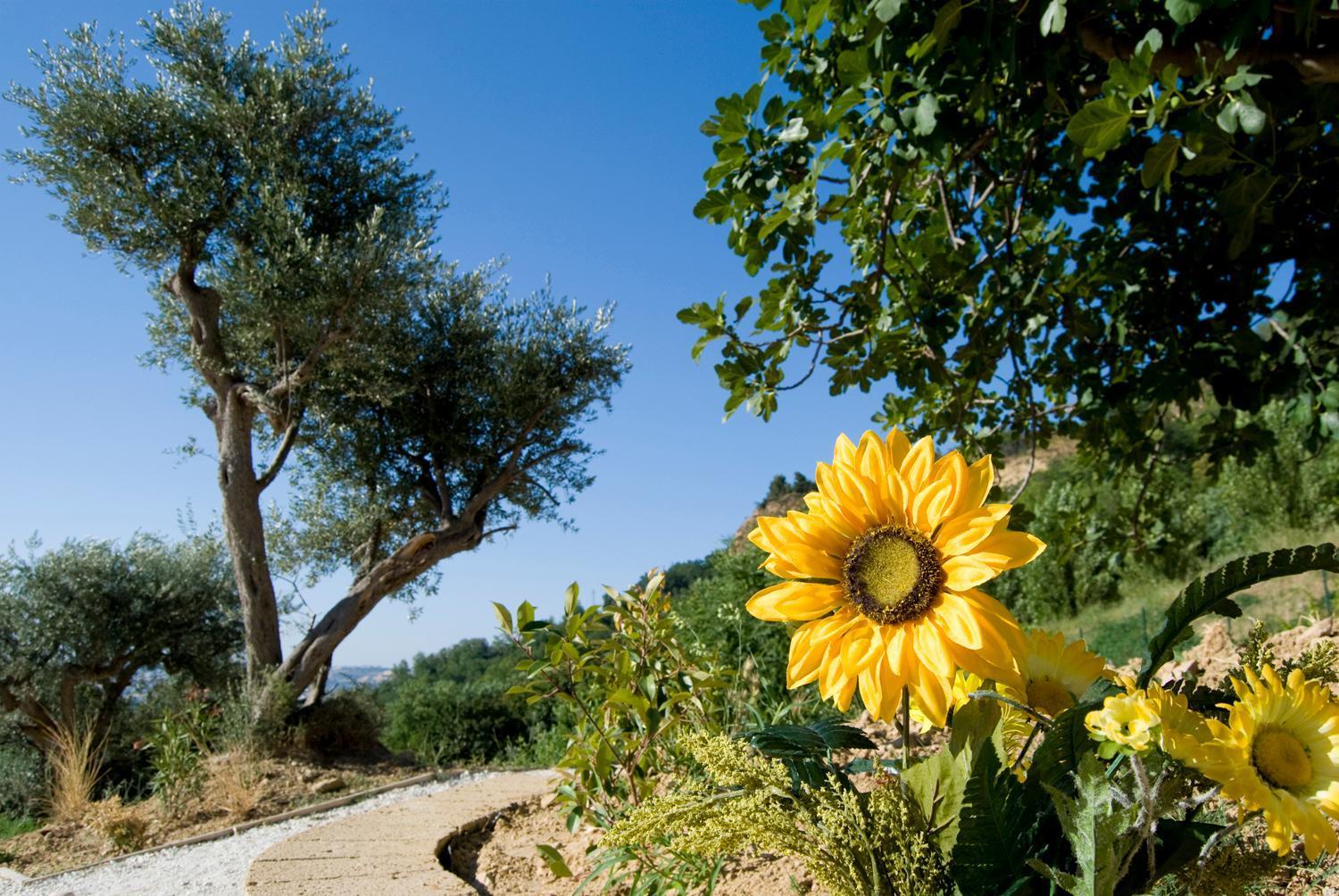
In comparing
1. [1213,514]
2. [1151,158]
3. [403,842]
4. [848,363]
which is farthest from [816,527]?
[1213,514]

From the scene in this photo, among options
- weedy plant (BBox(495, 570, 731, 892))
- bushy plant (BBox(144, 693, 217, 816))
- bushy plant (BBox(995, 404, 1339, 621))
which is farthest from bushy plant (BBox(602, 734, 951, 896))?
bushy plant (BBox(144, 693, 217, 816))

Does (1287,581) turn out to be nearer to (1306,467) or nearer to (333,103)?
(1306,467)

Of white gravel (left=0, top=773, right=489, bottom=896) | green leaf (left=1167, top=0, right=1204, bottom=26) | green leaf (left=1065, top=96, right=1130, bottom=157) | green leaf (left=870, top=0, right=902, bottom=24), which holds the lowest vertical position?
white gravel (left=0, top=773, right=489, bottom=896)

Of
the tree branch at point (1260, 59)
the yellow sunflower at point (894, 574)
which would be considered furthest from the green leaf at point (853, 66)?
→ the yellow sunflower at point (894, 574)

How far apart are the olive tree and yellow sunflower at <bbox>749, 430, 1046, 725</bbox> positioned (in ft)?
4.34

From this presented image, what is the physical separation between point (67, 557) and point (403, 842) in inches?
363

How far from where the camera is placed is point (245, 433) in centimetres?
1003

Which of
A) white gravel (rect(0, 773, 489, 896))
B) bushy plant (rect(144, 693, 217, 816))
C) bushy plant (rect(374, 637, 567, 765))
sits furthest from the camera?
bushy plant (rect(374, 637, 567, 765))

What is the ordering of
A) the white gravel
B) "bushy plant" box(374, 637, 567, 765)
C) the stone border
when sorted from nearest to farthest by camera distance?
the stone border, the white gravel, "bushy plant" box(374, 637, 567, 765)

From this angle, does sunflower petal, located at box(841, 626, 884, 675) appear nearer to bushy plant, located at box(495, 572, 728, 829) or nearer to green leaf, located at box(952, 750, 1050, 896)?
green leaf, located at box(952, 750, 1050, 896)

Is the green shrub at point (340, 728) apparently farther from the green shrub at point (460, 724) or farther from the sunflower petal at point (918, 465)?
the sunflower petal at point (918, 465)

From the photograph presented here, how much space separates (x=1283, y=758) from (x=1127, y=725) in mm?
176

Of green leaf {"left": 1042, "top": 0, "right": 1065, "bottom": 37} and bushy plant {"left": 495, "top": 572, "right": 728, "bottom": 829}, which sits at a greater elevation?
green leaf {"left": 1042, "top": 0, "right": 1065, "bottom": 37}

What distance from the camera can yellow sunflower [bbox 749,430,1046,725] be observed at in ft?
3.16
